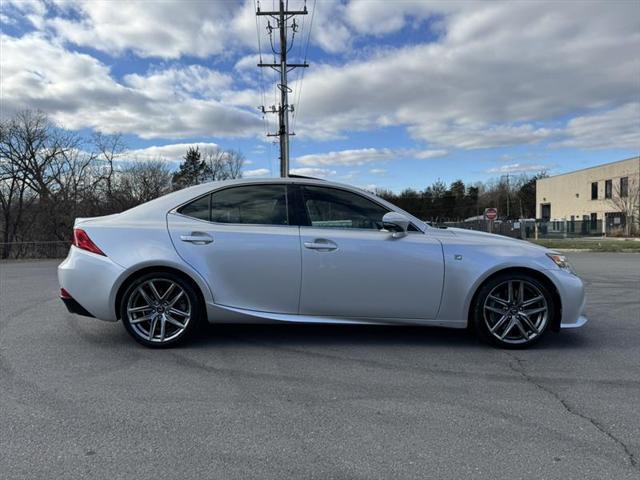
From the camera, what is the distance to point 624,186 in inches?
1996

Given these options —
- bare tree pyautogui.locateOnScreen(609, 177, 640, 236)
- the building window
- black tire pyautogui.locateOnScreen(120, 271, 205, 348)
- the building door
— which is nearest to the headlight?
black tire pyautogui.locateOnScreen(120, 271, 205, 348)

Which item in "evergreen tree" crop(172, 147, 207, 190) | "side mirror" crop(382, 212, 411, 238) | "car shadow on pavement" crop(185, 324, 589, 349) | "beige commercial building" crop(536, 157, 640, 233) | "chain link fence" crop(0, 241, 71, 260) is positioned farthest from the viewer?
"evergreen tree" crop(172, 147, 207, 190)

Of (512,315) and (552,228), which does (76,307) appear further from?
(552,228)

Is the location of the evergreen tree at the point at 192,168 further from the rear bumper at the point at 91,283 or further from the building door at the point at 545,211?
the rear bumper at the point at 91,283

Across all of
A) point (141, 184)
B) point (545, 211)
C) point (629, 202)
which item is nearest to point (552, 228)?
point (629, 202)

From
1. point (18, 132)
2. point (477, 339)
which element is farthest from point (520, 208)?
point (477, 339)

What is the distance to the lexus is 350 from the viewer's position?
15.1 feet

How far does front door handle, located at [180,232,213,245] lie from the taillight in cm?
80

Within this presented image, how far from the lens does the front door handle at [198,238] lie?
4648 mm

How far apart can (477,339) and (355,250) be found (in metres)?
1.67

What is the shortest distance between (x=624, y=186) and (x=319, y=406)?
57103 mm

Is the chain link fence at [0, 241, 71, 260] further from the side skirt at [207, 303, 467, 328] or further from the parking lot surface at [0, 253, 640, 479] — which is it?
the side skirt at [207, 303, 467, 328]

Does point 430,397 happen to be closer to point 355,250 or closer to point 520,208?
point 355,250

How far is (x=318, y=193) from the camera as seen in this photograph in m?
4.89
